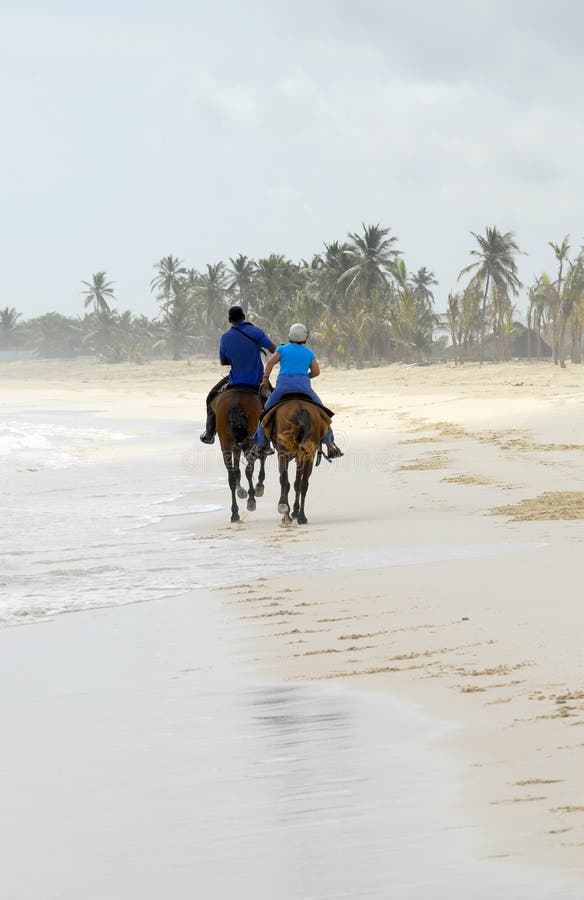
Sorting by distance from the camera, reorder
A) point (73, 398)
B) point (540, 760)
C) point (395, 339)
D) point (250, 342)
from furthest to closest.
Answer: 1. point (395, 339)
2. point (73, 398)
3. point (250, 342)
4. point (540, 760)

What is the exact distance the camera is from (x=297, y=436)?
1116cm

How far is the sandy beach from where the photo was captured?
342 cm

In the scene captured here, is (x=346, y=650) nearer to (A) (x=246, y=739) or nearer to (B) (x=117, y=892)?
(A) (x=246, y=739)

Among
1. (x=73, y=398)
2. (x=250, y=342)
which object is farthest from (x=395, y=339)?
(x=250, y=342)

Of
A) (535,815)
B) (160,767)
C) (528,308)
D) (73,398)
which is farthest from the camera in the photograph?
(528,308)

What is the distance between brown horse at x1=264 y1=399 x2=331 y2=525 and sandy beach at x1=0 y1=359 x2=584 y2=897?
0.92 feet

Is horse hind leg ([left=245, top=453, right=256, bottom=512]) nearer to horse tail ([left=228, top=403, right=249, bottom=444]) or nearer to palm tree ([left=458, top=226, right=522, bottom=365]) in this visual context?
horse tail ([left=228, top=403, right=249, bottom=444])

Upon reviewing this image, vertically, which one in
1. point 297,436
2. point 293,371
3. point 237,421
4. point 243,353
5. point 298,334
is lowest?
point 297,436

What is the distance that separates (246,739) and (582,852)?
4.95 ft

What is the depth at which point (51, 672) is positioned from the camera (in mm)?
5250

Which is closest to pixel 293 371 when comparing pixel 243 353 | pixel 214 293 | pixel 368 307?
pixel 243 353

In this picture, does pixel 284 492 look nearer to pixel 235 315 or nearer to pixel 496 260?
pixel 235 315

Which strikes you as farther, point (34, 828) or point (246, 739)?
point (246, 739)

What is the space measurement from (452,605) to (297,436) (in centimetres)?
514
